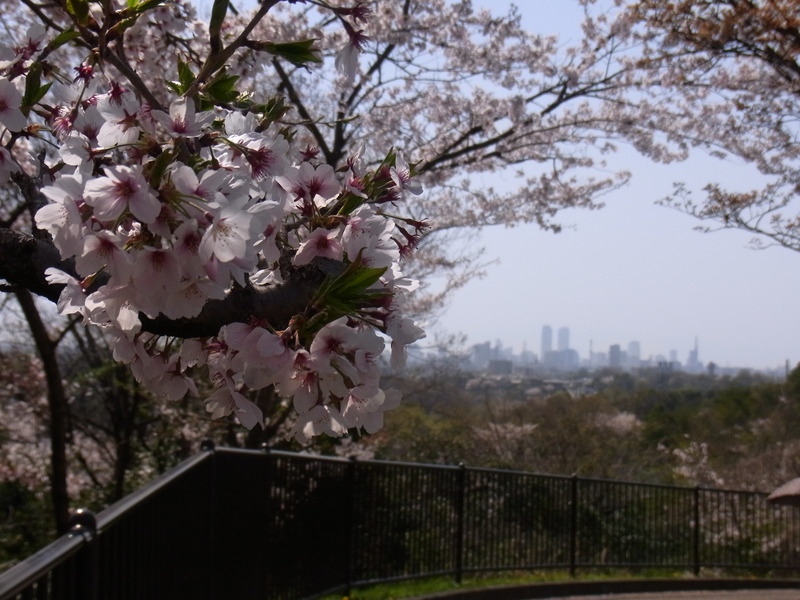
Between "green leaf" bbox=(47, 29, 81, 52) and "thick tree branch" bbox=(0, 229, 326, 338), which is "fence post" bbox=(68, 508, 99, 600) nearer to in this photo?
"thick tree branch" bbox=(0, 229, 326, 338)

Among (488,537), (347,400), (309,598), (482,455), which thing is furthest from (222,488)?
(482,455)

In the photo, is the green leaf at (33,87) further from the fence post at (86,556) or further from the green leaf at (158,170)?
the fence post at (86,556)

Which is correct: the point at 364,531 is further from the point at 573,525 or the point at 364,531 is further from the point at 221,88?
the point at 221,88

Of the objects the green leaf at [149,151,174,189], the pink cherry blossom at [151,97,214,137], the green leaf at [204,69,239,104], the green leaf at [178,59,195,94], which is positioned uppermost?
the green leaf at [178,59,195,94]

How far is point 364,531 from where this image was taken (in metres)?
7.61

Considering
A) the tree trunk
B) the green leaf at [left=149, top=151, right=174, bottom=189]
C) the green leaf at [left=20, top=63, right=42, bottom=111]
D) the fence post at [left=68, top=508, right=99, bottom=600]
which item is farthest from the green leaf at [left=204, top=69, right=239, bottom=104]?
the tree trunk

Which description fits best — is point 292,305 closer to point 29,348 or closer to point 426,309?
point 29,348

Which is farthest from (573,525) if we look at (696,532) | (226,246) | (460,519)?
(226,246)

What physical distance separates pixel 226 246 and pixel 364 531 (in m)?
6.81

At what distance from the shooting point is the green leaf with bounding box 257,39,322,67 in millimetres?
1777

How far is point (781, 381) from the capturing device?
79.3ft

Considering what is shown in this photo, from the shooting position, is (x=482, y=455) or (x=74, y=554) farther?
(x=482, y=455)

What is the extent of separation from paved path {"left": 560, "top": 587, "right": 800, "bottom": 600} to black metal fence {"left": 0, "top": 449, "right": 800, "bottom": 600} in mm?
649

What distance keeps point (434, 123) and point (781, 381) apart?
59.3 feet
